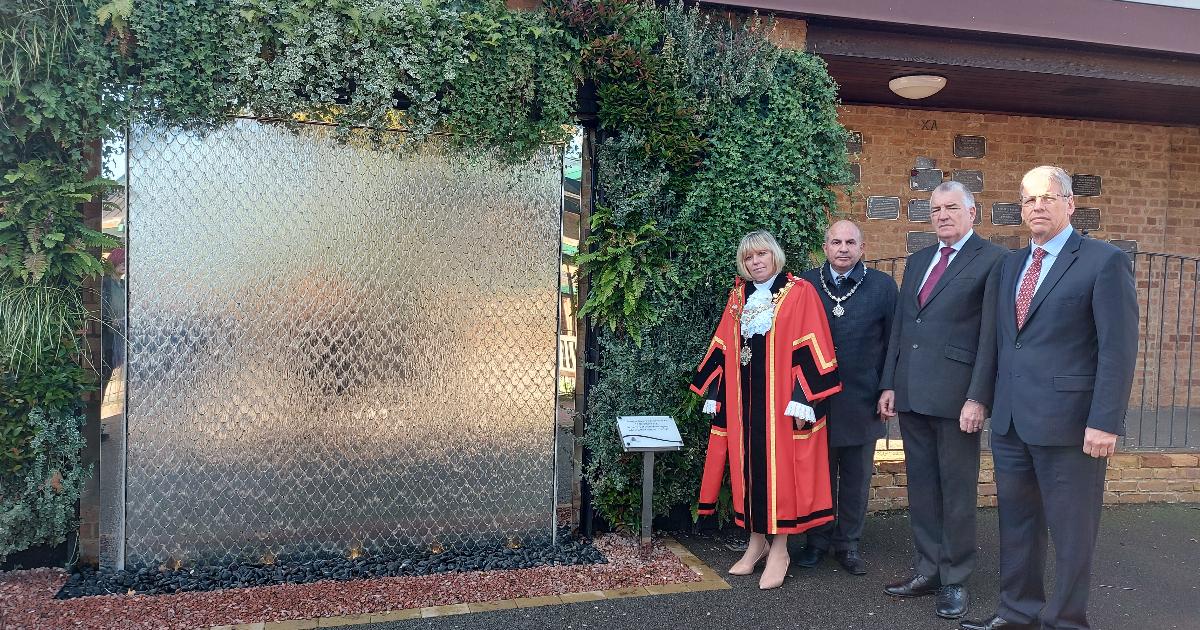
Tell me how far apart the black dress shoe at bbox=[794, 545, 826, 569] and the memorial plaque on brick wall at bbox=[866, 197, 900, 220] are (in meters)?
4.43

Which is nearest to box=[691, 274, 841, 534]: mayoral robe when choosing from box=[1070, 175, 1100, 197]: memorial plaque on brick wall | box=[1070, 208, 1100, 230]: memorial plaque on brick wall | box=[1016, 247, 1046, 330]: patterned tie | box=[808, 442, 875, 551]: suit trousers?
box=[808, 442, 875, 551]: suit trousers

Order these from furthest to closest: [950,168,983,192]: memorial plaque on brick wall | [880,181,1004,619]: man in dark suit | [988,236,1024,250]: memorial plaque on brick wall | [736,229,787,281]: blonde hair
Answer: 1. [988,236,1024,250]: memorial plaque on brick wall
2. [950,168,983,192]: memorial plaque on brick wall
3. [736,229,787,281]: blonde hair
4. [880,181,1004,619]: man in dark suit

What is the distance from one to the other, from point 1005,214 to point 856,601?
5787mm

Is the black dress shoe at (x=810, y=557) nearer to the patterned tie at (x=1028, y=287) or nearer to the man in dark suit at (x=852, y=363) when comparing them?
the man in dark suit at (x=852, y=363)

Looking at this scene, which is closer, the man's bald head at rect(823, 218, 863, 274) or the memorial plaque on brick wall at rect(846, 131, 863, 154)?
the man's bald head at rect(823, 218, 863, 274)

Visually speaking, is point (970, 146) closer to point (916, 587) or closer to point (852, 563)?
point (852, 563)

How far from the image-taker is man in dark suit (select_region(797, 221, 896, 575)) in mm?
4570

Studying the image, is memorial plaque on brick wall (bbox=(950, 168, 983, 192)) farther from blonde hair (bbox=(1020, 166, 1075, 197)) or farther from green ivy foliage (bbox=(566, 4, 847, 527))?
blonde hair (bbox=(1020, 166, 1075, 197))

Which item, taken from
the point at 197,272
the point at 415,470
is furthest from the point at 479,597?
the point at 197,272

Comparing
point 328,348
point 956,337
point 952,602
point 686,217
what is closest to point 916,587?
point 952,602

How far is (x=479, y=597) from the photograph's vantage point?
13.6ft

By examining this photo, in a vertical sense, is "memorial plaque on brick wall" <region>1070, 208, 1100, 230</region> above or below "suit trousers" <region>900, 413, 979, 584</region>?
above

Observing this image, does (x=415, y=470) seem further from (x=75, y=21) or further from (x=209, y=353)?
(x=75, y=21)

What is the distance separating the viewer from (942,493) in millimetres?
4180
